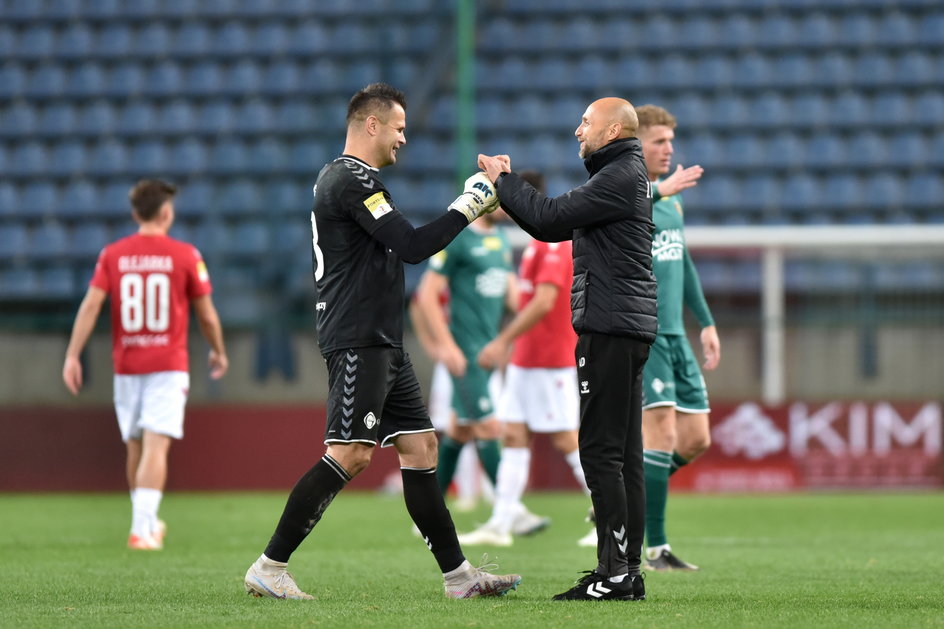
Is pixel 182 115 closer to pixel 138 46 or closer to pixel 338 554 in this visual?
pixel 138 46

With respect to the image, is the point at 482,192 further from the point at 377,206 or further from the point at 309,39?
the point at 309,39

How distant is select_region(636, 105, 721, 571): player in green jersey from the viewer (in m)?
7.26

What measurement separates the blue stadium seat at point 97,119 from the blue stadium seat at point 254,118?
157cm

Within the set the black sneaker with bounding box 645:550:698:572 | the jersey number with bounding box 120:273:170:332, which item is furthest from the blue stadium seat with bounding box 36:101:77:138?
the black sneaker with bounding box 645:550:698:572

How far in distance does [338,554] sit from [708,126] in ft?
36.1

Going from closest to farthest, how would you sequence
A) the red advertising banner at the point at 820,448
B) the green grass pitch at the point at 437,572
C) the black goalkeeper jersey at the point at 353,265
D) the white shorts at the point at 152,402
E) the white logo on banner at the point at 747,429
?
the green grass pitch at the point at 437,572 < the black goalkeeper jersey at the point at 353,265 < the white shorts at the point at 152,402 < the red advertising banner at the point at 820,448 < the white logo on banner at the point at 747,429

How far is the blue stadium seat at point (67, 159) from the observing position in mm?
17688

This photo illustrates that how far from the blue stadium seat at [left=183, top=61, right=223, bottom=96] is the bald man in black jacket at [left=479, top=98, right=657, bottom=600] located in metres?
13.2

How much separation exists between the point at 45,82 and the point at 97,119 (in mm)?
932

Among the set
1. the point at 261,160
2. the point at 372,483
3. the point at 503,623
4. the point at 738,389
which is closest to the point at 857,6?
the point at 738,389

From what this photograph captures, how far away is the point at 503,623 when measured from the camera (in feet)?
16.3

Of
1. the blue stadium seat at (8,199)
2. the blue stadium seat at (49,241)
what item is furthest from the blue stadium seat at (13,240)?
the blue stadium seat at (8,199)

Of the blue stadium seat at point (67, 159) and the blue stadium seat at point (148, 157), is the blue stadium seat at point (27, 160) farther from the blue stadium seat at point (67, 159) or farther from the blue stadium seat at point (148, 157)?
the blue stadium seat at point (148, 157)

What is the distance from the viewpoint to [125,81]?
1842cm
